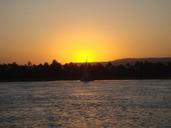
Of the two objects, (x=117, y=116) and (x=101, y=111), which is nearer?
(x=117, y=116)

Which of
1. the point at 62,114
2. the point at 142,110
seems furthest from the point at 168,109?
the point at 62,114

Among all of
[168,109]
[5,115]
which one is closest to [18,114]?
[5,115]

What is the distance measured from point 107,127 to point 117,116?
7401mm

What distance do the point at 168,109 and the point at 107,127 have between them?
1416cm

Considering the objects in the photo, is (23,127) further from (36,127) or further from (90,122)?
(90,122)

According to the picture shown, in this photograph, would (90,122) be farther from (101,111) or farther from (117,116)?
(101,111)

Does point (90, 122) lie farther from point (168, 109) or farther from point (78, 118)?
point (168, 109)

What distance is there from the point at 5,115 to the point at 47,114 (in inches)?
150

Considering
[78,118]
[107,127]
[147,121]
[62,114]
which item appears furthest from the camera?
[62,114]

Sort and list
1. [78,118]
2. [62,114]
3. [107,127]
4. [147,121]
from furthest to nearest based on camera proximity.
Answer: [62,114]
[78,118]
[147,121]
[107,127]

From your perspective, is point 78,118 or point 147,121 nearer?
point 147,121

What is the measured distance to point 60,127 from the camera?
129 feet

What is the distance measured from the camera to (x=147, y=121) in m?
41.6

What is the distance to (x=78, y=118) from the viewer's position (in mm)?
44625
